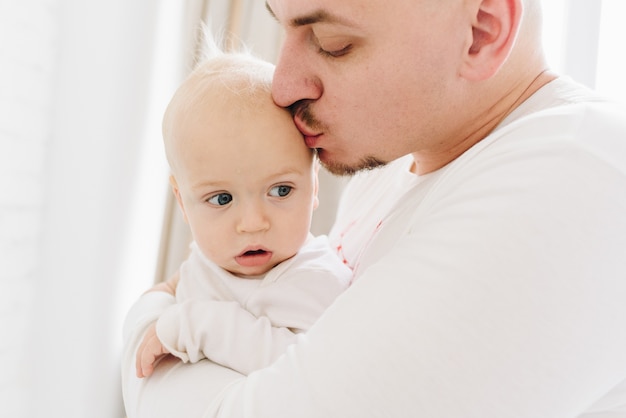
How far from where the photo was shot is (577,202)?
0.70 m

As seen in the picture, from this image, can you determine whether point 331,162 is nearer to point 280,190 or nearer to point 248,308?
point 280,190

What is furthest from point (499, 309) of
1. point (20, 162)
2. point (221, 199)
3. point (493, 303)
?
point (20, 162)

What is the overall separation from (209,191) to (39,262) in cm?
106

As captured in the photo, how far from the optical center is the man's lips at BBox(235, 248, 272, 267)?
3.84ft

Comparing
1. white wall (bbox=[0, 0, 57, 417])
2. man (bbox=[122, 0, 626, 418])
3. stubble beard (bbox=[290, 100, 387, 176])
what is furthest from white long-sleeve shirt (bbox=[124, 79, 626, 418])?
white wall (bbox=[0, 0, 57, 417])

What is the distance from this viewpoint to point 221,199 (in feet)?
3.80

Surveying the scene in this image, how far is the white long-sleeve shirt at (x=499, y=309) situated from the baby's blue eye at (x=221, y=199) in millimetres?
439

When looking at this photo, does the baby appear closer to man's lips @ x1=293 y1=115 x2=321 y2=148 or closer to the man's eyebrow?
man's lips @ x1=293 y1=115 x2=321 y2=148

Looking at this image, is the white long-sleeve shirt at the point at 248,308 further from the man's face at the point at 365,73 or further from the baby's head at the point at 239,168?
the man's face at the point at 365,73

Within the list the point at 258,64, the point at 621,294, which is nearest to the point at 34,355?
the point at 258,64

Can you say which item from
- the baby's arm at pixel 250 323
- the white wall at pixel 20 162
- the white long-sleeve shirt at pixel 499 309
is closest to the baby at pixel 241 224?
the baby's arm at pixel 250 323

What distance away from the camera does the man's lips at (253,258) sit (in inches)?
46.1

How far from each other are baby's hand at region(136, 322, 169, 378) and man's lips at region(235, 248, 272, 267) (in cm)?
20

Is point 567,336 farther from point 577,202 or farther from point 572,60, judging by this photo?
point 572,60
